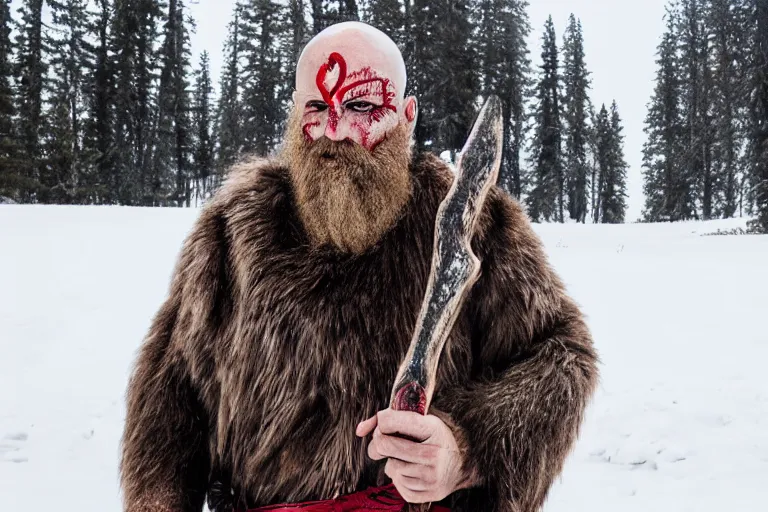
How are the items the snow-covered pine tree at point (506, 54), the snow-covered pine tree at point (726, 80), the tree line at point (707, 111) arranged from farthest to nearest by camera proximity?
the snow-covered pine tree at point (506, 54)
the snow-covered pine tree at point (726, 80)
the tree line at point (707, 111)

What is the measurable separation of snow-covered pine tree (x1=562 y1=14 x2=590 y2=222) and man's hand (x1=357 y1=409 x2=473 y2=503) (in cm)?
3612

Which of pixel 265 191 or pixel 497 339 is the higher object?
pixel 265 191

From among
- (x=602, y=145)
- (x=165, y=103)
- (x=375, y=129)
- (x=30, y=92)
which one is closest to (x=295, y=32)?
(x=165, y=103)

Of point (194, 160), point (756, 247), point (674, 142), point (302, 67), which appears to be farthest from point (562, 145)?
point (302, 67)

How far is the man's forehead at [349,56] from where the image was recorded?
5.86ft

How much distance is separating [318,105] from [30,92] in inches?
1145

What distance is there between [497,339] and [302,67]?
3.33 ft

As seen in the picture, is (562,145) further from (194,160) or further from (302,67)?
(302,67)

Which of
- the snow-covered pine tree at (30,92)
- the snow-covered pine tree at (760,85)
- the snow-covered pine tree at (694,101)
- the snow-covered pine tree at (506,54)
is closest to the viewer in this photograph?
the snow-covered pine tree at (760,85)

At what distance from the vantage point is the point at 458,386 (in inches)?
62.5

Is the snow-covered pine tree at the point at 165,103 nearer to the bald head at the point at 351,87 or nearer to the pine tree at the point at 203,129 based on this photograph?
the pine tree at the point at 203,129

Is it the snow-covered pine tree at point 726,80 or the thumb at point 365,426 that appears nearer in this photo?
the thumb at point 365,426

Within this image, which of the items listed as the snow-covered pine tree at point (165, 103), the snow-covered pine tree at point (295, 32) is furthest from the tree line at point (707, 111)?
the snow-covered pine tree at point (165, 103)

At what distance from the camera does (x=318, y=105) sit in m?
1.82
